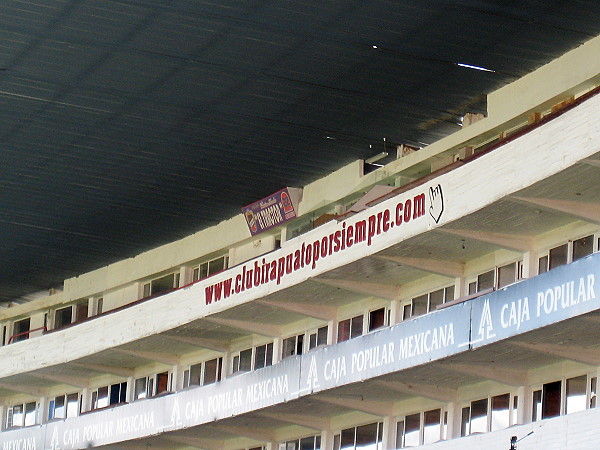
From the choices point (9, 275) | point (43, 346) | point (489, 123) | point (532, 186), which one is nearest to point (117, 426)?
point (43, 346)

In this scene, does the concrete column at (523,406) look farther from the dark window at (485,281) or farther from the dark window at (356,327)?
the dark window at (356,327)

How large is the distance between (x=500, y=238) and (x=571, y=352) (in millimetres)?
2722

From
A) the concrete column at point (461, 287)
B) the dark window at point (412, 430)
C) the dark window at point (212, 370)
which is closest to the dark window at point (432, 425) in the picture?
the dark window at point (412, 430)

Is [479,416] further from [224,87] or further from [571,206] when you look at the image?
[224,87]

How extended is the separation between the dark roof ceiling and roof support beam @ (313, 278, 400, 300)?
3356 millimetres

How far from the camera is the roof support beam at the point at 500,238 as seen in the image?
24.1 m

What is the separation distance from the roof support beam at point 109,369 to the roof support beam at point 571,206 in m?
19.0

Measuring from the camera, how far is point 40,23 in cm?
2452

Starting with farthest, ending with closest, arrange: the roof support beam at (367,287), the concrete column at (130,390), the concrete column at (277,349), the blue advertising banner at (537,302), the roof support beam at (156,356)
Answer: the concrete column at (130,390)
the roof support beam at (156,356)
the concrete column at (277,349)
the roof support beam at (367,287)
the blue advertising banner at (537,302)

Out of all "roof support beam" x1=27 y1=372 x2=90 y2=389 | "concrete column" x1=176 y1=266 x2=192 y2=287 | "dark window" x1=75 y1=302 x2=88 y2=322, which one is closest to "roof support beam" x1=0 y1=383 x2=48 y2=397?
"roof support beam" x1=27 y1=372 x2=90 y2=389

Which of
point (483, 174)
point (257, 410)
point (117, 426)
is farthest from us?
point (117, 426)

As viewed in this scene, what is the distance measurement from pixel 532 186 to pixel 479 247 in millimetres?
4038

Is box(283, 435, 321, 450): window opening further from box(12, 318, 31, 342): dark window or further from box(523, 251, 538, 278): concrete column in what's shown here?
box(12, 318, 31, 342): dark window

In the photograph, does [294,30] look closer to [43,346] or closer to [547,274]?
[547,274]
